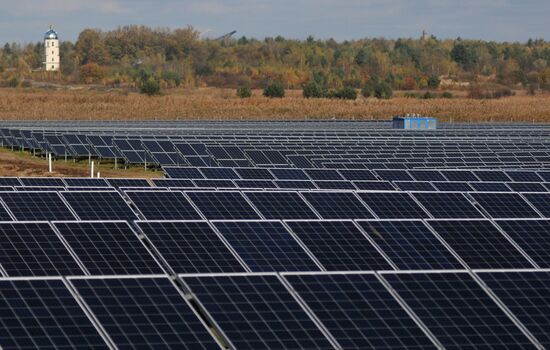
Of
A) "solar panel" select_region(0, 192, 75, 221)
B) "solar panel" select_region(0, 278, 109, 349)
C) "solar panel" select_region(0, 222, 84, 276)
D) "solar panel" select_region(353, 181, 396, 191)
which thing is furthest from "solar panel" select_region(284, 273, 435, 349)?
"solar panel" select_region(353, 181, 396, 191)

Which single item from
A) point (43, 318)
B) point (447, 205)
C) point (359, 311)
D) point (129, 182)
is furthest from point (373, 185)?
point (43, 318)

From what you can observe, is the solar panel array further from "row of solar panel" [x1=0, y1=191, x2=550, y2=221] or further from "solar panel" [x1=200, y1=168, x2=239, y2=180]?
"solar panel" [x1=200, y1=168, x2=239, y2=180]

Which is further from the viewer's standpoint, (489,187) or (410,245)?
(489,187)

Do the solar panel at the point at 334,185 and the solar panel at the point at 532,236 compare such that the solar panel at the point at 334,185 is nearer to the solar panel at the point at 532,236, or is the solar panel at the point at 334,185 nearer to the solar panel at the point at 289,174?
the solar panel at the point at 289,174

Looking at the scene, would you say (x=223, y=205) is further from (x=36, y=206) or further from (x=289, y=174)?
(x=289, y=174)

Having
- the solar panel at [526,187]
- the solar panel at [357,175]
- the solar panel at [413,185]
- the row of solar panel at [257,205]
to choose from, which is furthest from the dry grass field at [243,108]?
the row of solar panel at [257,205]

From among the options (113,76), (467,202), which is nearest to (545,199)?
(467,202)
